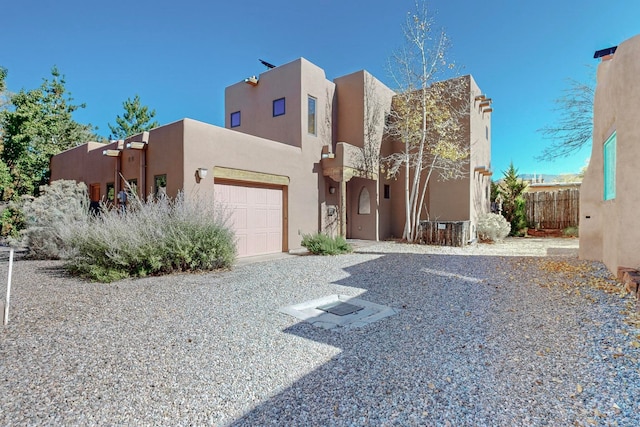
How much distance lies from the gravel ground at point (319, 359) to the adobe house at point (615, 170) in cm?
81

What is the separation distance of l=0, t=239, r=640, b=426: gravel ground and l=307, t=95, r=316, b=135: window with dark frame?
7714 millimetres

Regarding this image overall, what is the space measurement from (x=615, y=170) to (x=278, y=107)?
31.5 feet

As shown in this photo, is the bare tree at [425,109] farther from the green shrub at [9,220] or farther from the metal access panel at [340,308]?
the green shrub at [9,220]

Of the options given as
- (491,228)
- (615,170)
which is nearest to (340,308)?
(615,170)

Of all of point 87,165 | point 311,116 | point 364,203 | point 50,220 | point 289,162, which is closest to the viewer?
point 50,220

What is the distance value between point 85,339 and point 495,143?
18.1 m

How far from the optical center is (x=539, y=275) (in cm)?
574

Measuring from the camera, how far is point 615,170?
5.21 metres

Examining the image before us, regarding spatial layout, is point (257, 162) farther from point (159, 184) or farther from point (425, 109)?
point (425, 109)

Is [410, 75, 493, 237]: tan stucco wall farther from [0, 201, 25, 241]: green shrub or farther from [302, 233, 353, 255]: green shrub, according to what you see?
[0, 201, 25, 241]: green shrub

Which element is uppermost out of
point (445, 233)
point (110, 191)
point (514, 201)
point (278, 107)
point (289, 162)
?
point (278, 107)

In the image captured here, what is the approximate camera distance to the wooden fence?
14.7 meters

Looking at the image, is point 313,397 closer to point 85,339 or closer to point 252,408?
point 252,408

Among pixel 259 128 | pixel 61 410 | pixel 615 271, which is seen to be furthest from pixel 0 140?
pixel 615 271
